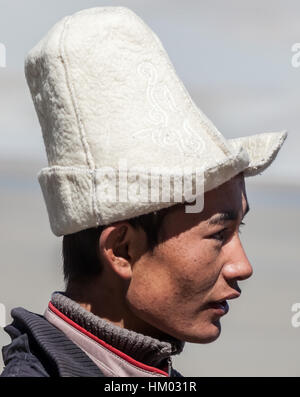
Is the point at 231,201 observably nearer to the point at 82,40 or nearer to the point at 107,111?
the point at 107,111

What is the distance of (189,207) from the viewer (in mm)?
2842

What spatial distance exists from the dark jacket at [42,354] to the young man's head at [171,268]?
13 centimetres

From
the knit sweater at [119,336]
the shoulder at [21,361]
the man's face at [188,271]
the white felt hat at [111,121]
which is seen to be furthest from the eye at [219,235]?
the shoulder at [21,361]

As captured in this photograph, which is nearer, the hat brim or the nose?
the nose

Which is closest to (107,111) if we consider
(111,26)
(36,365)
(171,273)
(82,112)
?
(82,112)

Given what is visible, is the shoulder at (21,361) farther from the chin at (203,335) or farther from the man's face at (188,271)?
the chin at (203,335)

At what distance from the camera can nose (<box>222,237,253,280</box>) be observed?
2.90 meters

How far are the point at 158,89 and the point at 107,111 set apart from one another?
0.15 meters

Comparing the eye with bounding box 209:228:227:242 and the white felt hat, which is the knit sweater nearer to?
the white felt hat

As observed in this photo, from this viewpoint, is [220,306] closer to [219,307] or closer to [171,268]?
[219,307]

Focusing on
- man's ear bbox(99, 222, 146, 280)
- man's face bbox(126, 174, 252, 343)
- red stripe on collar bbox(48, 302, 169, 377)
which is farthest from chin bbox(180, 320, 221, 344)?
man's ear bbox(99, 222, 146, 280)

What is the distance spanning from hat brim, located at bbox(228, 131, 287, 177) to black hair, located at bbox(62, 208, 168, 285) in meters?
0.35

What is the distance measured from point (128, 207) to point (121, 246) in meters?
0.13

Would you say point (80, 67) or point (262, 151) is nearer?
point (80, 67)
